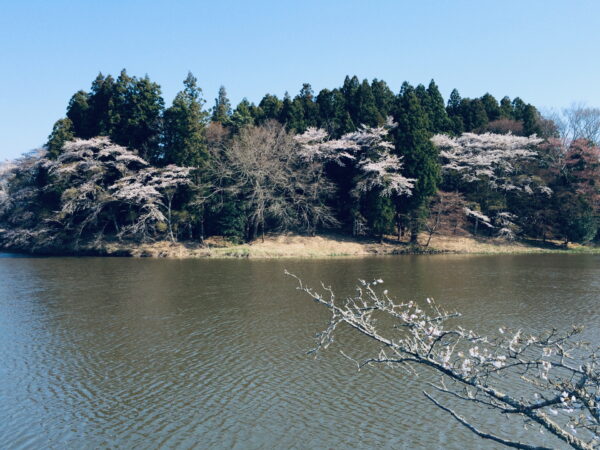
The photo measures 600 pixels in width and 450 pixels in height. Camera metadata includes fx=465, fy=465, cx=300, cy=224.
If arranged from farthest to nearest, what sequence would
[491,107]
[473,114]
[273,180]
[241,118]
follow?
1. [491,107]
2. [473,114]
3. [241,118]
4. [273,180]

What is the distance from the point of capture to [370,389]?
9.85m

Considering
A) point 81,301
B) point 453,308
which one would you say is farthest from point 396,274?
point 81,301

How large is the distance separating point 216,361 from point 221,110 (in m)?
37.3

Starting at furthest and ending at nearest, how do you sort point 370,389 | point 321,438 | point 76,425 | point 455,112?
1. point 455,112
2. point 370,389
3. point 76,425
4. point 321,438

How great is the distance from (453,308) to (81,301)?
14.6 metres

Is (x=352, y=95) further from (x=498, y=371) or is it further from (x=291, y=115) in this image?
(x=498, y=371)

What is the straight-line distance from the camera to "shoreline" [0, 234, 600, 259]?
113 feet

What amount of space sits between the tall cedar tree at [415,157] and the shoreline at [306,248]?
2.68 meters

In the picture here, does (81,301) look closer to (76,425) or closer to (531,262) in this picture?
(76,425)

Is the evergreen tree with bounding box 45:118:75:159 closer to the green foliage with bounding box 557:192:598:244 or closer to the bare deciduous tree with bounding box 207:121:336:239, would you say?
the bare deciduous tree with bounding box 207:121:336:239

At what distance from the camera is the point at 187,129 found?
3641 centimetres

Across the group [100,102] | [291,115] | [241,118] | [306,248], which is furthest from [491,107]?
[100,102]

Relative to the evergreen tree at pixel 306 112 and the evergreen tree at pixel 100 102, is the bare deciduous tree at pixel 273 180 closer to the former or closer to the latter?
the evergreen tree at pixel 306 112

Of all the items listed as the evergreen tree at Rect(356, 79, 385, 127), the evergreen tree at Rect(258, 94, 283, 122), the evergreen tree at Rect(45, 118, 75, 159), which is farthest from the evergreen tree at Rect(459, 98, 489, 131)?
the evergreen tree at Rect(45, 118, 75, 159)
